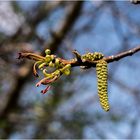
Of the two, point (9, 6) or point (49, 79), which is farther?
point (9, 6)

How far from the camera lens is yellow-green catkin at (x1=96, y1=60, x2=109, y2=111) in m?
1.23

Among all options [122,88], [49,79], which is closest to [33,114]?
[122,88]

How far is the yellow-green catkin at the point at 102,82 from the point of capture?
1230 millimetres

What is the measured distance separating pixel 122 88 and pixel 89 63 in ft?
16.0

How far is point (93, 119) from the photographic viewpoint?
5.33 meters

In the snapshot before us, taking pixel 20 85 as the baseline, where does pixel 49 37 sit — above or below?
above

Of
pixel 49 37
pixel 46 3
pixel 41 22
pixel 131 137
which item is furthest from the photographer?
pixel 131 137

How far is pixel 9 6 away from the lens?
4438 mm

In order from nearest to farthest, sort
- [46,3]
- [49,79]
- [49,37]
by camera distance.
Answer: [49,79] → [49,37] → [46,3]

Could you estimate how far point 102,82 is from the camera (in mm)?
1264

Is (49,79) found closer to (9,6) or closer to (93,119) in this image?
(9,6)

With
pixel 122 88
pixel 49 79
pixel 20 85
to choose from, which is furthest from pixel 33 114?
pixel 49 79

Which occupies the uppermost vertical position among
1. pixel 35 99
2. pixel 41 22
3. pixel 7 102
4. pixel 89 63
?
pixel 89 63

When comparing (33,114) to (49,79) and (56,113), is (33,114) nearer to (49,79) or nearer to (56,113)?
(56,113)
